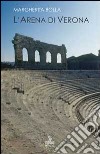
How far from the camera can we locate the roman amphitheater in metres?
10.3

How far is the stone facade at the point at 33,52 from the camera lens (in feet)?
94.1

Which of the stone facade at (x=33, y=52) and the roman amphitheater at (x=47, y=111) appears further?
the stone facade at (x=33, y=52)

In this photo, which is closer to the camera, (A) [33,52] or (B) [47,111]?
(B) [47,111]

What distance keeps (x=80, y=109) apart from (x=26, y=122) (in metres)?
6.35

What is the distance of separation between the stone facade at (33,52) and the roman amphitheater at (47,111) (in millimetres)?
4855

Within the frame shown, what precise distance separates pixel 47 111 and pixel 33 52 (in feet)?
53.0

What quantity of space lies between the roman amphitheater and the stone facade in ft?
15.9

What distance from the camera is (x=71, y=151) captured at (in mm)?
10117

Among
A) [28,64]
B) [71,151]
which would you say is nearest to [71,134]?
[71,151]

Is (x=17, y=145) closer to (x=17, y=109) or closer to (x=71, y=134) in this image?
(x=71, y=134)

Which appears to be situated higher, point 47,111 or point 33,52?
point 33,52

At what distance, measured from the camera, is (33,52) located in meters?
30.5

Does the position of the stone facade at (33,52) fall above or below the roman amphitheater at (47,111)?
above

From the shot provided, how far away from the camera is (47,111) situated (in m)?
15.2
